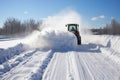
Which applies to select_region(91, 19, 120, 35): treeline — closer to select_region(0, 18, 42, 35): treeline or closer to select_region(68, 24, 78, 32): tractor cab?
select_region(0, 18, 42, 35): treeline

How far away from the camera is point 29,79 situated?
602 centimetres

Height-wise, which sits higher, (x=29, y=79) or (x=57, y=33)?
(x=57, y=33)

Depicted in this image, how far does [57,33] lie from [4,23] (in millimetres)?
81651

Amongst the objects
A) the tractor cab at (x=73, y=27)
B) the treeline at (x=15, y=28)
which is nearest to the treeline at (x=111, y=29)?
the treeline at (x=15, y=28)

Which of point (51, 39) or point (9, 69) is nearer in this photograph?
point (9, 69)

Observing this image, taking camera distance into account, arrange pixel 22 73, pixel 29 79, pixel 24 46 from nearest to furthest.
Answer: pixel 29 79 → pixel 22 73 → pixel 24 46

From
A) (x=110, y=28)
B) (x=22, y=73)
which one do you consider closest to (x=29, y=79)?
(x=22, y=73)

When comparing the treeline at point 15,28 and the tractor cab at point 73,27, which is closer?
the tractor cab at point 73,27

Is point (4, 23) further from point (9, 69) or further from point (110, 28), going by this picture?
point (9, 69)

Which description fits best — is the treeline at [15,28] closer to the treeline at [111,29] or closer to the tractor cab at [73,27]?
the treeline at [111,29]

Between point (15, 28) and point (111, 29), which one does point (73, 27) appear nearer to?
point (15, 28)

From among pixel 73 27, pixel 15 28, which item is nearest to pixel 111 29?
pixel 15 28

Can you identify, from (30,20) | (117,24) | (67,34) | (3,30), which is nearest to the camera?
(67,34)

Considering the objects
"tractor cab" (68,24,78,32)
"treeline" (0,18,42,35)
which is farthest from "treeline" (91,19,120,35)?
"tractor cab" (68,24,78,32)
